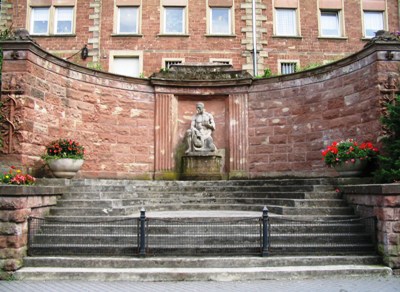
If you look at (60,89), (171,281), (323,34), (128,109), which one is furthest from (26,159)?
(323,34)

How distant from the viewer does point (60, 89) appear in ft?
37.3

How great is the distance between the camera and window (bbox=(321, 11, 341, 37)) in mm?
22719

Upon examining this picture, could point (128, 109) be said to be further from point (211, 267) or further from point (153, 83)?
point (211, 267)

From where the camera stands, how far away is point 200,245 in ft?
24.4

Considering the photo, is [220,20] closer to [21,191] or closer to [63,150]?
[63,150]

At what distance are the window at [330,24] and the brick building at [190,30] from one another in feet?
0.20

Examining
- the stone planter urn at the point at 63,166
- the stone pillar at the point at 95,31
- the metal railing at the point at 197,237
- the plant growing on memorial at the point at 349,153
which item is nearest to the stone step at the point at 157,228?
the metal railing at the point at 197,237

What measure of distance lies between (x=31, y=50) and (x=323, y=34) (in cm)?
1789

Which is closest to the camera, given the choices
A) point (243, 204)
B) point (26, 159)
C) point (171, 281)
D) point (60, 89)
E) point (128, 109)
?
point (171, 281)

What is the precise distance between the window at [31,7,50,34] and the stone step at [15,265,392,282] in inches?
751

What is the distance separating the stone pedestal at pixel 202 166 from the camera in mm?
13133

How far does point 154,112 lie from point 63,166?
4.64 metres

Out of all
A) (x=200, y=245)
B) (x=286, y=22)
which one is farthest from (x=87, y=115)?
(x=286, y=22)

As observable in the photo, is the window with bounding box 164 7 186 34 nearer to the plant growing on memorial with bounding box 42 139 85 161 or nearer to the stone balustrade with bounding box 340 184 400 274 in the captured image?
the plant growing on memorial with bounding box 42 139 85 161
